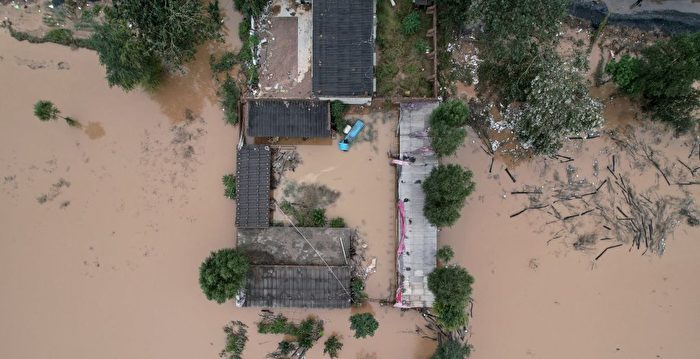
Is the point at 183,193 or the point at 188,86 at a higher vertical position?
the point at 188,86

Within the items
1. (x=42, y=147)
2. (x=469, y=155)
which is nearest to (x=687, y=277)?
(x=469, y=155)

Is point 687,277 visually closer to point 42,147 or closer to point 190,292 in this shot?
point 190,292

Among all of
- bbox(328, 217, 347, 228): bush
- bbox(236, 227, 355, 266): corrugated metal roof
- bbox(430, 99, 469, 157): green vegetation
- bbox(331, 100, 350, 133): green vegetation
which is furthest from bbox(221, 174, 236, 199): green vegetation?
bbox(430, 99, 469, 157): green vegetation

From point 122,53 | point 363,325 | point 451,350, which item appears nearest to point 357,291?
point 363,325

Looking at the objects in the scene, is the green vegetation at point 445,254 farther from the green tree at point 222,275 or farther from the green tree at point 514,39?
the green tree at point 222,275

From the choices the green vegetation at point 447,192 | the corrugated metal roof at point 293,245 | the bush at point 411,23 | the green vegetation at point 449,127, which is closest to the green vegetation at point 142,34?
the corrugated metal roof at point 293,245

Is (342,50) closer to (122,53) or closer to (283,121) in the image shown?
(283,121)

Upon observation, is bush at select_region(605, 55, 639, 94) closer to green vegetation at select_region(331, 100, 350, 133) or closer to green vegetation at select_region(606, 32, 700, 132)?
green vegetation at select_region(606, 32, 700, 132)

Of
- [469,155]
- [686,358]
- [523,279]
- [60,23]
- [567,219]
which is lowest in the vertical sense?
[686,358]
